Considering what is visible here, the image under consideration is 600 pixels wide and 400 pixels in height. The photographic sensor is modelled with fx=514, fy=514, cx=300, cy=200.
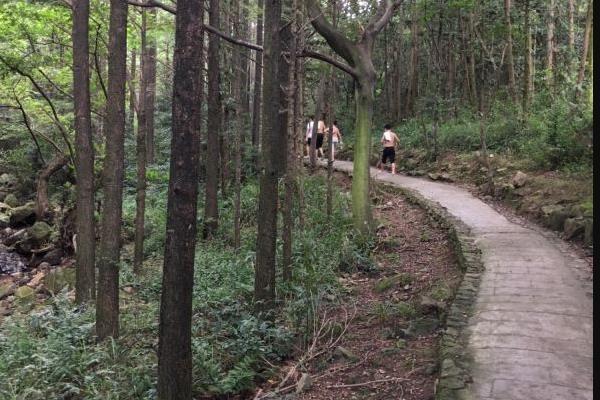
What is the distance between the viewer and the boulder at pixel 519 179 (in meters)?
12.3

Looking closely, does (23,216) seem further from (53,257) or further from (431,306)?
(431,306)

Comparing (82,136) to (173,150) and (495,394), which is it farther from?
(495,394)

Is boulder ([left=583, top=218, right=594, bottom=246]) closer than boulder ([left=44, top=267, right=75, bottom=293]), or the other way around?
boulder ([left=583, top=218, right=594, bottom=246])

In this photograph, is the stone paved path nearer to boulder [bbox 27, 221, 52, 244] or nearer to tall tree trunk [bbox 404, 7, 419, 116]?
boulder [bbox 27, 221, 52, 244]

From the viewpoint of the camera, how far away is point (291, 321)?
7.15 meters

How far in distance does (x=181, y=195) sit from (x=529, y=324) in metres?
4.07

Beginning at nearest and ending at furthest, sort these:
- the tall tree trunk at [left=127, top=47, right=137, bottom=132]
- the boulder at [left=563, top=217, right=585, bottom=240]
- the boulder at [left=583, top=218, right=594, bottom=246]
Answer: the boulder at [left=583, top=218, right=594, bottom=246]
the boulder at [left=563, top=217, right=585, bottom=240]
the tall tree trunk at [left=127, top=47, right=137, bottom=132]

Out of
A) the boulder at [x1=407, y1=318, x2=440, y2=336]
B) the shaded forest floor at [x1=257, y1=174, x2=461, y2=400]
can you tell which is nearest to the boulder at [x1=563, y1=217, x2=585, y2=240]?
the shaded forest floor at [x1=257, y1=174, x2=461, y2=400]

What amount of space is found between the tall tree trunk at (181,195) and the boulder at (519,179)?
1009 cm

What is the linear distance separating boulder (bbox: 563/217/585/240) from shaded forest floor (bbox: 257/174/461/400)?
2.06 metres

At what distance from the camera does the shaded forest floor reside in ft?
17.9

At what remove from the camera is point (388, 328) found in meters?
6.85

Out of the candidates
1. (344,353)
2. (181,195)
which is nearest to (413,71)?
(344,353)

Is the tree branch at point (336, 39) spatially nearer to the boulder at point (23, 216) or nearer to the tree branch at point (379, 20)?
the tree branch at point (379, 20)
